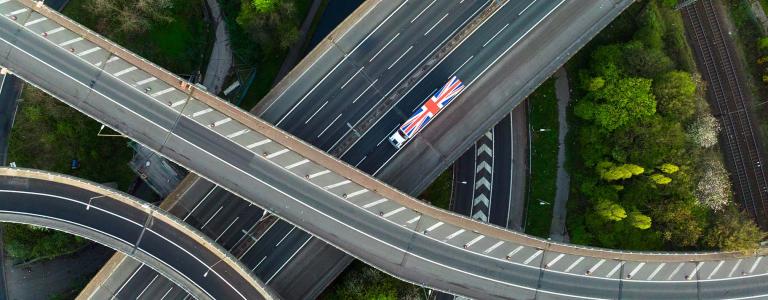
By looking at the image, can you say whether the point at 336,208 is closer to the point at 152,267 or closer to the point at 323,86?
the point at 323,86

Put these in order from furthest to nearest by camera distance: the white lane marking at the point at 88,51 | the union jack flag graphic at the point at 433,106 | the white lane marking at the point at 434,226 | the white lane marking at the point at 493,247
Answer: the union jack flag graphic at the point at 433,106, the white lane marking at the point at 493,247, the white lane marking at the point at 434,226, the white lane marking at the point at 88,51

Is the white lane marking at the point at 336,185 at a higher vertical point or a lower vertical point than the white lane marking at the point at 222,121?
lower

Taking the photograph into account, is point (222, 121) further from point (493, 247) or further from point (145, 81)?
point (493, 247)

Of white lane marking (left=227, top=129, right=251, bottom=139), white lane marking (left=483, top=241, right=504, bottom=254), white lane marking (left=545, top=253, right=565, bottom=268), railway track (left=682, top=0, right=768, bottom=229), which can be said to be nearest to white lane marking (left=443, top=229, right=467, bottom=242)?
white lane marking (left=483, top=241, right=504, bottom=254)

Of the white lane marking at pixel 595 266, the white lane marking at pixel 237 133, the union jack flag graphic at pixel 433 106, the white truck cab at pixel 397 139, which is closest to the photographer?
the white lane marking at pixel 237 133

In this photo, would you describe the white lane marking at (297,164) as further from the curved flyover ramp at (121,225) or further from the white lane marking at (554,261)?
the white lane marking at (554,261)

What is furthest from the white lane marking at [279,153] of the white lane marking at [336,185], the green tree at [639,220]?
the green tree at [639,220]
